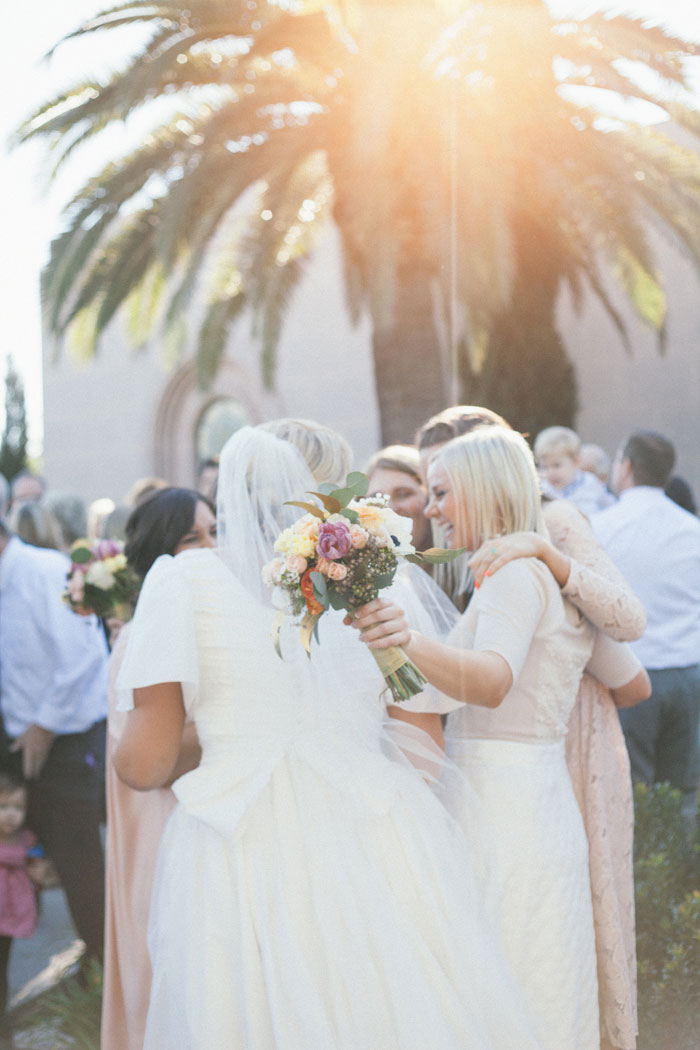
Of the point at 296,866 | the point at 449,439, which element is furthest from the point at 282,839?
the point at 449,439

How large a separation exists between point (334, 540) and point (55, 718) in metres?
2.44

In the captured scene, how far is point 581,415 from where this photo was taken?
11.6 metres

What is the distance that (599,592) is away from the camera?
7.69 feet

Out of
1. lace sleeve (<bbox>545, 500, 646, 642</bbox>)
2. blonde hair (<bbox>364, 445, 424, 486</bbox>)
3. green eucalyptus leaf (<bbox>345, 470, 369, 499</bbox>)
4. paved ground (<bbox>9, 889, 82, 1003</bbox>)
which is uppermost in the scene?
green eucalyptus leaf (<bbox>345, 470, 369, 499</bbox>)

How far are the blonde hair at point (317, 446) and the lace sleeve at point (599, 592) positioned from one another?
618mm

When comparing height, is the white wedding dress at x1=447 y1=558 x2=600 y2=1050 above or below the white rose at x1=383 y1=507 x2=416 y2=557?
below

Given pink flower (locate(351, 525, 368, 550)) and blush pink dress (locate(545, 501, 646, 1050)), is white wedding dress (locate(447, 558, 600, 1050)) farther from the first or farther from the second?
pink flower (locate(351, 525, 368, 550))

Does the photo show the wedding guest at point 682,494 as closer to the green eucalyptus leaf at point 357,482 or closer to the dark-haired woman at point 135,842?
the dark-haired woman at point 135,842

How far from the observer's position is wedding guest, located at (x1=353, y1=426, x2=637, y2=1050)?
2.20 m

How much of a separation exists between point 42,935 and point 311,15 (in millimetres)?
5456

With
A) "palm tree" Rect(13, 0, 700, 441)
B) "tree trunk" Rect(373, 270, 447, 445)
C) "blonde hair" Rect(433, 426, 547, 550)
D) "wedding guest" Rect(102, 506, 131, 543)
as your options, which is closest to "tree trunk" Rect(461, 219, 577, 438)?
"palm tree" Rect(13, 0, 700, 441)

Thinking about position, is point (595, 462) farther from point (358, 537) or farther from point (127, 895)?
point (358, 537)

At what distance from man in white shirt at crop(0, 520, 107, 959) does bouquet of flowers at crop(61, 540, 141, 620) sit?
613mm

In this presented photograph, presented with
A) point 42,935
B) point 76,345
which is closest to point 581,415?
point 76,345
